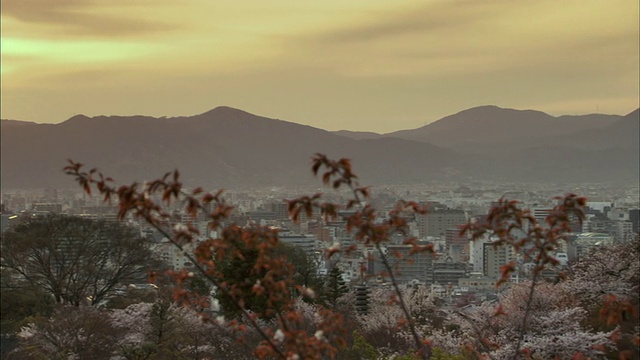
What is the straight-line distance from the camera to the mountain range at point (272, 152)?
13288 centimetres

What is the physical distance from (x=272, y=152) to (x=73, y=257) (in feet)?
415

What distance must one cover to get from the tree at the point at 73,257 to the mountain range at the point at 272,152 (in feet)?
318

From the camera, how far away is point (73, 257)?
72.2 feet

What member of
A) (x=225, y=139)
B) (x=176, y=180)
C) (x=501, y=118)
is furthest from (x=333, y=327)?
(x=501, y=118)

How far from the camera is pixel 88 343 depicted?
1404 centimetres

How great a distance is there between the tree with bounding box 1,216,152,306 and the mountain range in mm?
96999

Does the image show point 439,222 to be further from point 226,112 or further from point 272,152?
point 226,112

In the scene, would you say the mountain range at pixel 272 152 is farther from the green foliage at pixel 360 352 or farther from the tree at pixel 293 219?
the tree at pixel 293 219

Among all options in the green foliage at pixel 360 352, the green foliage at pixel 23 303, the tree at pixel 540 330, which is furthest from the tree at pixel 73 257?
the green foliage at pixel 360 352

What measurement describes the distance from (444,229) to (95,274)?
67.4m

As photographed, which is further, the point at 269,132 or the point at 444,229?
the point at 269,132

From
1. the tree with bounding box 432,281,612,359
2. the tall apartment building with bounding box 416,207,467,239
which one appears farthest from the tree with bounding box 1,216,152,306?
the tall apartment building with bounding box 416,207,467,239

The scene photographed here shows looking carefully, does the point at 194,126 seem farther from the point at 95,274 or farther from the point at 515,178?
the point at 95,274

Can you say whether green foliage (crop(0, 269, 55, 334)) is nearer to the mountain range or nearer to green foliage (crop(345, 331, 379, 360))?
green foliage (crop(345, 331, 379, 360))
